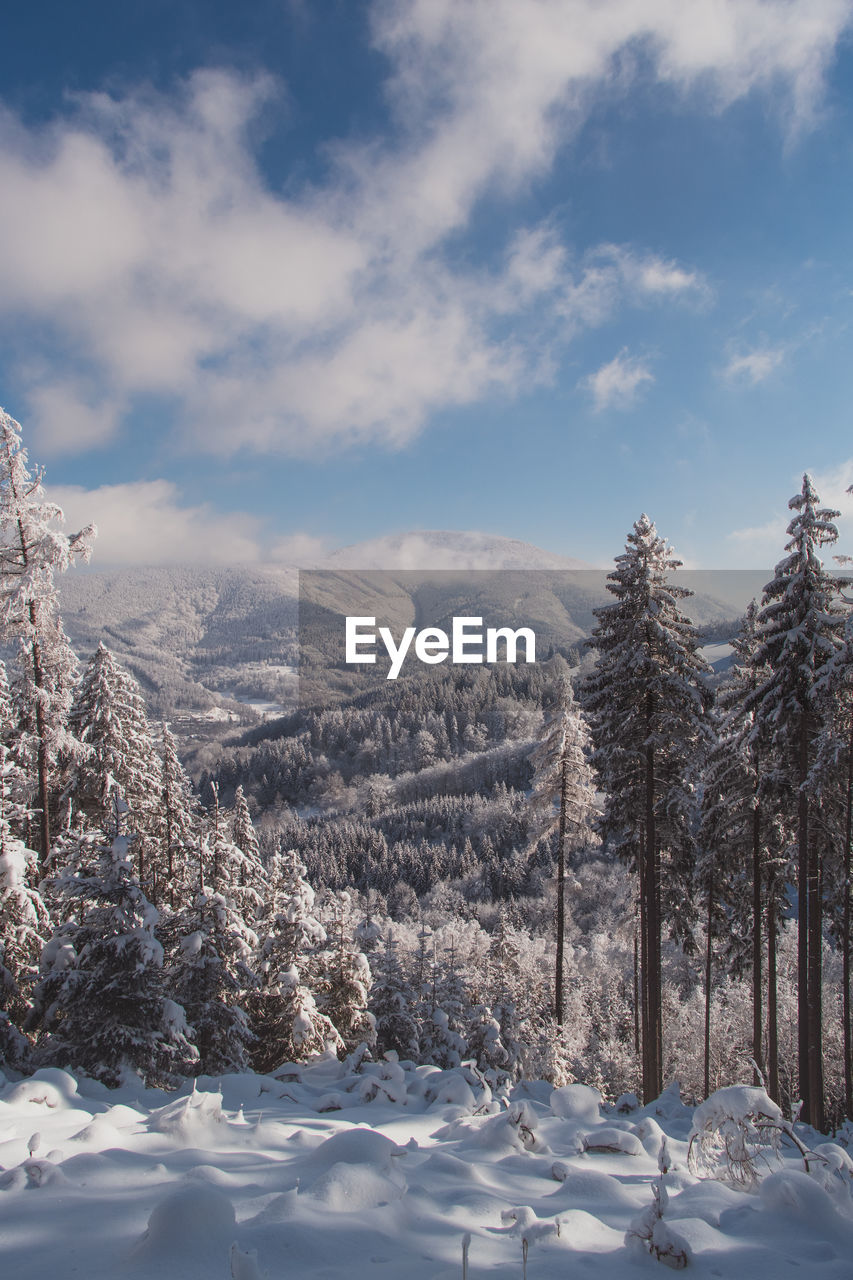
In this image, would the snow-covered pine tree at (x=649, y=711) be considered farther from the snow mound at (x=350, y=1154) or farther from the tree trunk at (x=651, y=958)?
the snow mound at (x=350, y=1154)

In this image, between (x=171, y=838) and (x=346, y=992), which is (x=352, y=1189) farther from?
(x=171, y=838)

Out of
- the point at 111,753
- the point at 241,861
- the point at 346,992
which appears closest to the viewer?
the point at 241,861

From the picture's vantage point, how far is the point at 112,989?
8.96m

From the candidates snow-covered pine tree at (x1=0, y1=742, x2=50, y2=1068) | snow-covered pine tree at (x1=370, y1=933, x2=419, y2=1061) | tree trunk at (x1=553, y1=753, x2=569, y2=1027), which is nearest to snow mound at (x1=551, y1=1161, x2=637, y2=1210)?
snow-covered pine tree at (x1=0, y1=742, x2=50, y2=1068)

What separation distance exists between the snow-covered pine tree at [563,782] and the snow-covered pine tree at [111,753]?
11.6 metres

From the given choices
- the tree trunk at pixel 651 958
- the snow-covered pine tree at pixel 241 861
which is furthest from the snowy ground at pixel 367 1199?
the snow-covered pine tree at pixel 241 861

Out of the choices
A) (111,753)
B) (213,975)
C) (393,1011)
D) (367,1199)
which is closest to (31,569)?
(111,753)

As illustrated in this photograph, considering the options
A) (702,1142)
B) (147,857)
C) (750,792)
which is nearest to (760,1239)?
(702,1142)

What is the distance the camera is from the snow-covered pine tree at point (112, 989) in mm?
8703

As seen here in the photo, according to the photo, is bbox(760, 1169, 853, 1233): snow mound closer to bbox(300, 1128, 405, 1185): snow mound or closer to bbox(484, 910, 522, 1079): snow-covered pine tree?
bbox(300, 1128, 405, 1185): snow mound

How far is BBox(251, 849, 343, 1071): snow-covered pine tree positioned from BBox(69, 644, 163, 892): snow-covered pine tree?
445cm

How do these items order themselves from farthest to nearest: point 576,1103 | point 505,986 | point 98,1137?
point 505,986, point 576,1103, point 98,1137

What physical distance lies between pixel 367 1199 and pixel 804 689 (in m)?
12.1

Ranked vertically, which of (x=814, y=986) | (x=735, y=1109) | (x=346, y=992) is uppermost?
(x=735, y=1109)
